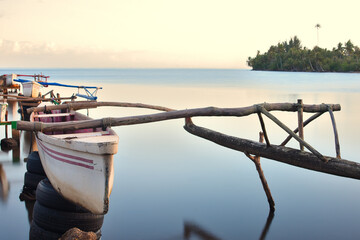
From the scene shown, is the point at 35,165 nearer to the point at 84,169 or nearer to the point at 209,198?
the point at 84,169

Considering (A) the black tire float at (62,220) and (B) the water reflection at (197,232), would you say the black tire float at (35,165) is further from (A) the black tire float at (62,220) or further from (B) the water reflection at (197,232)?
(B) the water reflection at (197,232)

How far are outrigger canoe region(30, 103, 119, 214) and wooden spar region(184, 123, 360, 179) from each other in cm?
310

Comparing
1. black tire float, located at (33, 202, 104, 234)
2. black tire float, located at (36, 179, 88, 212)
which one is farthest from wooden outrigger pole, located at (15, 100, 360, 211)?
black tire float, located at (33, 202, 104, 234)

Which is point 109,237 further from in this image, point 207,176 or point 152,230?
point 207,176

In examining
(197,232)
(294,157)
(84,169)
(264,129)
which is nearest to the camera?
(84,169)

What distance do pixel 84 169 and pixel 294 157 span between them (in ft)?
12.4

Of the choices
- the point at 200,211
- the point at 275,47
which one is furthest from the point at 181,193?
the point at 275,47

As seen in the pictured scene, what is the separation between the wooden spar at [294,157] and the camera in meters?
6.07

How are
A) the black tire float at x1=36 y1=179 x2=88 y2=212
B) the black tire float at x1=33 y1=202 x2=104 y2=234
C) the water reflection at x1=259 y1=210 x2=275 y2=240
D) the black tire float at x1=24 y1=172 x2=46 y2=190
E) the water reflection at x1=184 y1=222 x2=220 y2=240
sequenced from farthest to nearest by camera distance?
the black tire float at x1=24 y1=172 x2=46 y2=190 → the water reflection at x1=259 y1=210 x2=275 y2=240 → the water reflection at x1=184 y1=222 x2=220 y2=240 → the black tire float at x1=36 y1=179 x2=88 y2=212 → the black tire float at x1=33 y1=202 x2=104 y2=234

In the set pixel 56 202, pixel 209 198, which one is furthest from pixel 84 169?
pixel 209 198

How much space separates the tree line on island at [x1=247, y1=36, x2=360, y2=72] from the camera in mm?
131625

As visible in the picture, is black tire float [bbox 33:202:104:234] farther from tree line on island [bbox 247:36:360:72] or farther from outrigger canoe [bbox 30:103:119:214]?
tree line on island [bbox 247:36:360:72]

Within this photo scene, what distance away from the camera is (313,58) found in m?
142

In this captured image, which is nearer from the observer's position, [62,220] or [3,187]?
[62,220]
